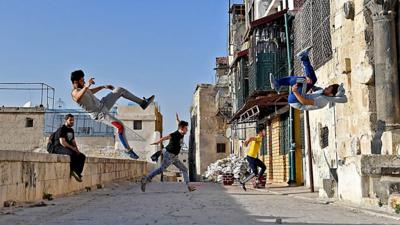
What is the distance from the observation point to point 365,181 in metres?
8.91

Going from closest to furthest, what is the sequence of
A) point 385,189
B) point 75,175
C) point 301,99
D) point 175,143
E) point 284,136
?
point 385,189, point 301,99, point 175,143, point 75,175, point 284,136

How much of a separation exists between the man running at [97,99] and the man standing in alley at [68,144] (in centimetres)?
291

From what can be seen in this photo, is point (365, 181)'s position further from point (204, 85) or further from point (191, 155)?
point (191, 155)

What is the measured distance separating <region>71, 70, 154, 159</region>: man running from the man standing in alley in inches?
115

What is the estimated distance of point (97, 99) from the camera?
9570 mm

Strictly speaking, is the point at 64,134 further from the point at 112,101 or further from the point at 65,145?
the point at 112,101

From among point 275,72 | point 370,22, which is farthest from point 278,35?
point 370,22

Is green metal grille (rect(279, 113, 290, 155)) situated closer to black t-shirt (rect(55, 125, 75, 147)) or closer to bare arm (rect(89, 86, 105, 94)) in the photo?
black t-shirt (rect(55, 125, 75, 147))

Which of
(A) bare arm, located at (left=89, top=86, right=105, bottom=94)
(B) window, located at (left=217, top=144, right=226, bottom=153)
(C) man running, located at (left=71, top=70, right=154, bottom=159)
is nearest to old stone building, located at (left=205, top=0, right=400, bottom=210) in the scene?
(C) man running, located at (left=71, top=70, right=154, bottom=159)

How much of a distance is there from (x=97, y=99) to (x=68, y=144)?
368 centimetres

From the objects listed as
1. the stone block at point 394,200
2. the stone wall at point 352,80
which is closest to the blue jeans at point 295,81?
the stone wall at point 352,80

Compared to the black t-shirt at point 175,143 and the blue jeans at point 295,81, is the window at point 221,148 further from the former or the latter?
the blue jeans at point 295,81

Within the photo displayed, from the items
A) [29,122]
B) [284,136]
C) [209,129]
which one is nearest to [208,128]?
[209,129]

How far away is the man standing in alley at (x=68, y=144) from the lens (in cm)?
1252
